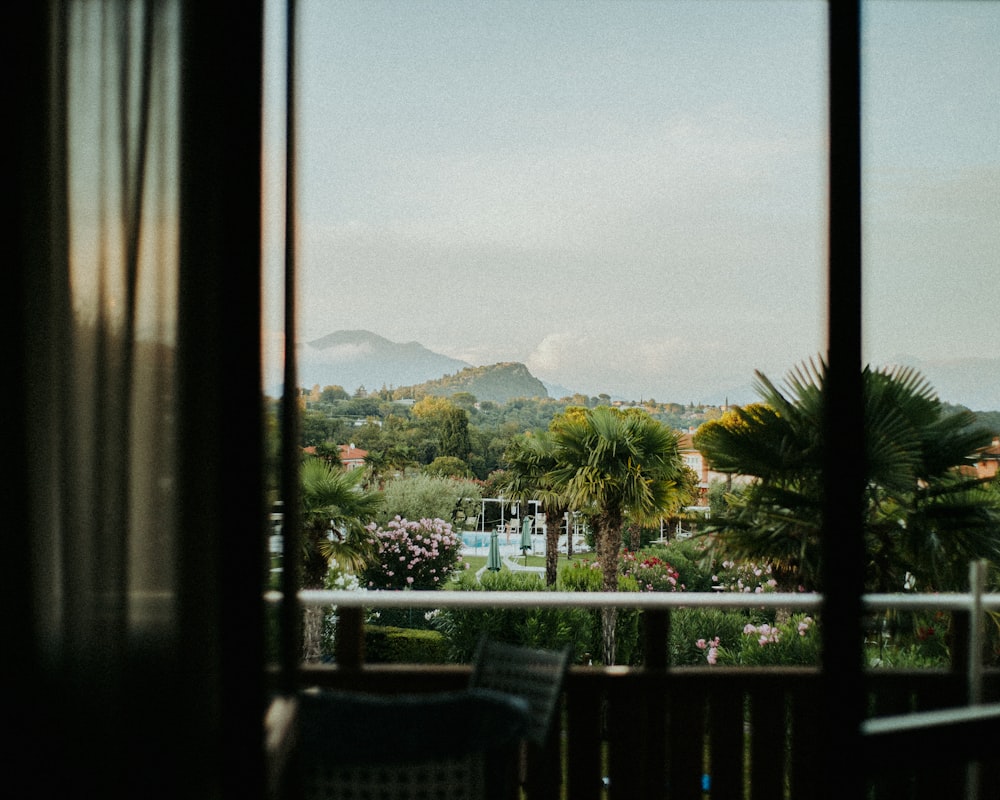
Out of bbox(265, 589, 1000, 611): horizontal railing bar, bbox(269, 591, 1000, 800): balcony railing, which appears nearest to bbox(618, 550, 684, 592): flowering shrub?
bbox(269, 591, 1000, 800): balcony railing

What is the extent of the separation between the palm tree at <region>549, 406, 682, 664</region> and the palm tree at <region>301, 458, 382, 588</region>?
255cm

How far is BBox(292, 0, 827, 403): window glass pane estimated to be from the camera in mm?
14461

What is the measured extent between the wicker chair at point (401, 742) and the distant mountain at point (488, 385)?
12.5m

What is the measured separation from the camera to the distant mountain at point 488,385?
14531mm

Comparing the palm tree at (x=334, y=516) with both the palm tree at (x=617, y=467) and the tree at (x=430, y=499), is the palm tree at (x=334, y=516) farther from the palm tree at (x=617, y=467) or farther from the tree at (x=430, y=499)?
the tree at (x=430, y=499)

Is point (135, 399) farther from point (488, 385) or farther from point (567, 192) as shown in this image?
point (567, 192)

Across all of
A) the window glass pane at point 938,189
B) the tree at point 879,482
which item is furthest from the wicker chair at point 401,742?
the tree at point 879,482

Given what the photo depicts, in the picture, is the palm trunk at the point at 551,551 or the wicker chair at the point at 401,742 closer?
the wicker chair at the point at 401,742

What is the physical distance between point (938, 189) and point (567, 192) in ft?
54.1

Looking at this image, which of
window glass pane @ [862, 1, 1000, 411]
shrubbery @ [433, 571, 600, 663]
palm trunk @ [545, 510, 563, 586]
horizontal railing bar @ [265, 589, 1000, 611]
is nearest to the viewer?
window glass pane @ [862, 1, 1000, 411]

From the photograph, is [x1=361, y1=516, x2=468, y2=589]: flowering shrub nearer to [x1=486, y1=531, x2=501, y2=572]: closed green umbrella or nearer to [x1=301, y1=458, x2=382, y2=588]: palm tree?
[x1=486, y1=531, x2=501, y2=572]: closed green umbrella

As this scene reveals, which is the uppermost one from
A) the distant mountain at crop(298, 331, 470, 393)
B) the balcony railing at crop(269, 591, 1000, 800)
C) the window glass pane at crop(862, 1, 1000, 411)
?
the distant mountain at crop(298, 331, 470, 393)

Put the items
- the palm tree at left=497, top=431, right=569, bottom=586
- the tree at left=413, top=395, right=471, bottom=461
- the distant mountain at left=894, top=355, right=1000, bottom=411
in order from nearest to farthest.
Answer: the distant mountain at left=894, top=355, right=1000, bottom=411 < the palm tree at left=497, top=431, right=569, bottom=586 < the tree at left=413, top=395, right=471, bottom=461

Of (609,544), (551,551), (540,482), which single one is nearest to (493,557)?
(551,551)
